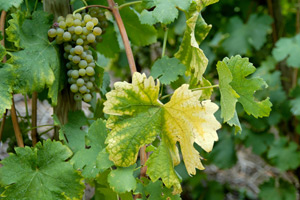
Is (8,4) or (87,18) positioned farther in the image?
(87,18)

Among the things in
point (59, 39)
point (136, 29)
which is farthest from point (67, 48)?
point (136, 29)

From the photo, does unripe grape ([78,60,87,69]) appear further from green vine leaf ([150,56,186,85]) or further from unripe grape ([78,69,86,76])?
green vine leaf ([150,56,186,85])

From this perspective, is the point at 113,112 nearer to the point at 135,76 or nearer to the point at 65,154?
the point at 135,76

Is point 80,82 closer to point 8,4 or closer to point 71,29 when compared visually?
point 71,29

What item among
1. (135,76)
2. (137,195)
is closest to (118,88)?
(135,76)

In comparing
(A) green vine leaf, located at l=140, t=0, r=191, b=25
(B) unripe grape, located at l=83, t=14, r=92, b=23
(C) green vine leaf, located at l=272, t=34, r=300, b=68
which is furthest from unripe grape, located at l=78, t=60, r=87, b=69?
(C) green vine leaf, located at l=272, t=34, r=300, b=68
